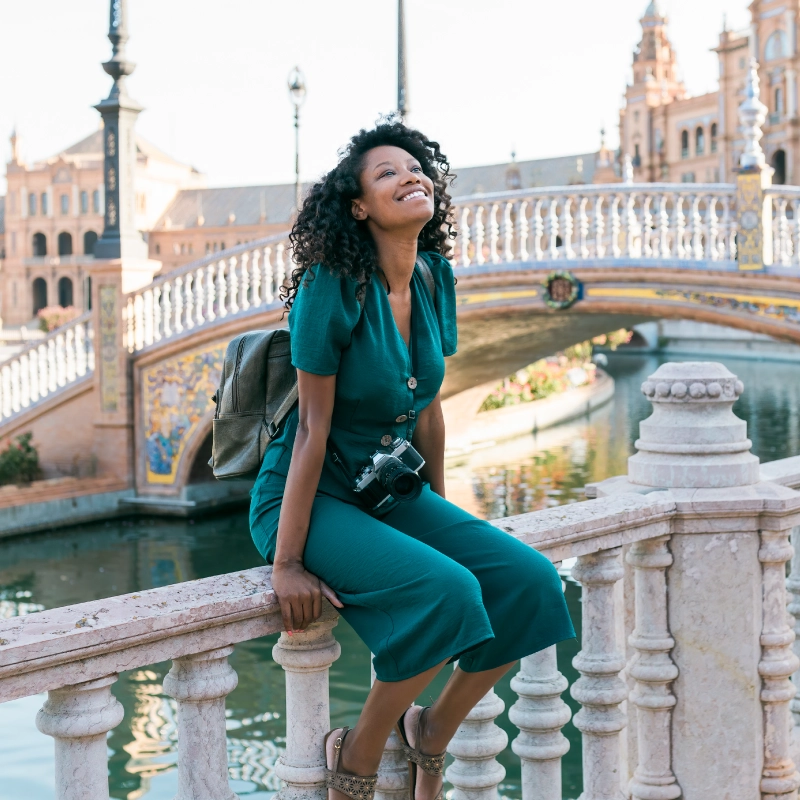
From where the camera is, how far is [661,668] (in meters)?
2.58

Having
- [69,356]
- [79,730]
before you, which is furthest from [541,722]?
[69,356]

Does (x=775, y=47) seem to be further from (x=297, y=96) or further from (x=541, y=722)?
(x=541, y=722)

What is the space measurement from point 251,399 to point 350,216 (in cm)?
38

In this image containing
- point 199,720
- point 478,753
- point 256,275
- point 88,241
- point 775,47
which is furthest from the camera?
point 88,241

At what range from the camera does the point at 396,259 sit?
2154 mm

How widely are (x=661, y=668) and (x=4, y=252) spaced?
72.4 meters

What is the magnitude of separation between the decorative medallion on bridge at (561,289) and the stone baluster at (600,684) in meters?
9.37

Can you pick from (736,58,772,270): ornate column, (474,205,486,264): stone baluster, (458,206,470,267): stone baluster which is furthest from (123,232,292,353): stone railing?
(736,58,772,270): ornate column

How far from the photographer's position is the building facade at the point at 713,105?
42.7 metres

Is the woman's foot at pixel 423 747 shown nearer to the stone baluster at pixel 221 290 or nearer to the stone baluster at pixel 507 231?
the stone baluster at pixel 507 231

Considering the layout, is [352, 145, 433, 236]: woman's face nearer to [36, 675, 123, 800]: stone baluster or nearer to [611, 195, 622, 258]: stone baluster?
[36, 675, 123, 800]: stone baluster

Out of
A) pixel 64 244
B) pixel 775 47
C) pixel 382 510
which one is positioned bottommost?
pixel 382 510

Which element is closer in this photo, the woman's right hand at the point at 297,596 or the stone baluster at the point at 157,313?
the woman's right hand at the point at 297,596

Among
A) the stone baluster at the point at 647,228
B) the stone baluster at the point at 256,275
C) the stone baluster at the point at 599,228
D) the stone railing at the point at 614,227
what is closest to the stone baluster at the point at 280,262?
the stone baluster at the point at 256,275
